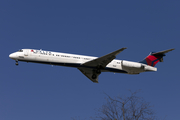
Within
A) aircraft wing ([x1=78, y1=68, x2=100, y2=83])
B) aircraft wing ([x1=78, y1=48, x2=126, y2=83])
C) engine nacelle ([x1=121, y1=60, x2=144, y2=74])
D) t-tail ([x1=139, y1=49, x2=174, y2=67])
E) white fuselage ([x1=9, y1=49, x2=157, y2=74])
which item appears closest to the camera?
aircraft wing ([x1=78, y1=48, x2=126, y2=83])

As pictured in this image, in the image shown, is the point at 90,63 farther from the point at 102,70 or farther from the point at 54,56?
the point at 54,56

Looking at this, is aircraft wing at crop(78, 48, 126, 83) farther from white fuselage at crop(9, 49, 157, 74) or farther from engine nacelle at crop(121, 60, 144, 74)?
engine nacelle at crop(121, 60, 144, 74)

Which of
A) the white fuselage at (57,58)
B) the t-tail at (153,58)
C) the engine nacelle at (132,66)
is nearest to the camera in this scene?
the white fuselage at (57,58)

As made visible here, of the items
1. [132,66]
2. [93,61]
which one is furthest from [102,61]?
[132,66]

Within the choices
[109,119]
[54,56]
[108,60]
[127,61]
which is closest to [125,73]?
[127,61]

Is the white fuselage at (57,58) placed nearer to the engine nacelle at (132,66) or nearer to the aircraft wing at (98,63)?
the engine nacelle at (132,66)

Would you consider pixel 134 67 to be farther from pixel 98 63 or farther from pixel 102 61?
pixel 98 63

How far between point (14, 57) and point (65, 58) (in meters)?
6.03

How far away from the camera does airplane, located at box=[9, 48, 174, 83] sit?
27844mm

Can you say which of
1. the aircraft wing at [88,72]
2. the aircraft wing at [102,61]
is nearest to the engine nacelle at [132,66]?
the aircraft wing at [102,61]

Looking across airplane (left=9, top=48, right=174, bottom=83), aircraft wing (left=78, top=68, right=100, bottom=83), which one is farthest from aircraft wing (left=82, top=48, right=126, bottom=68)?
aircraft wing (left=78, top=68, right=100, bottom=83)

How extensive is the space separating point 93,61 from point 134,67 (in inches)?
216

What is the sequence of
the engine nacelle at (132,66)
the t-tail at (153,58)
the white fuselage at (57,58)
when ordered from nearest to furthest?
1. the white fuselage at (57,58)
2. the engine nacelle at (132,66)
3. the t-tail at (153,58)

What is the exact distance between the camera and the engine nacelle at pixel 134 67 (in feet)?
98.0
